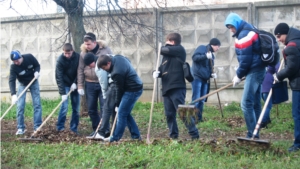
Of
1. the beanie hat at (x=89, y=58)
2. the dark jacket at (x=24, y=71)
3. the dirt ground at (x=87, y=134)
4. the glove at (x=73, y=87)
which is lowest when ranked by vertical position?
the dirt ground at (x=87, y=134)

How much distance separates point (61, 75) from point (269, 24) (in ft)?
18.1

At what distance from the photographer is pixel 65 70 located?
1027cm

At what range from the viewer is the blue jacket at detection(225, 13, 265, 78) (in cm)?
775

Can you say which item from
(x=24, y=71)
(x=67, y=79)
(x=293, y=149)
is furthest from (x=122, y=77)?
(x=24, y=71)

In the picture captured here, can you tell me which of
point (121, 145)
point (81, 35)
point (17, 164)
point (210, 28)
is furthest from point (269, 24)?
point (17, 164)

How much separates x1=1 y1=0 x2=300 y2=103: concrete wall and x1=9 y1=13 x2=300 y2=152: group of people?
1.82m

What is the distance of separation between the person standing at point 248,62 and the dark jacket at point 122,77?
1.68 meters

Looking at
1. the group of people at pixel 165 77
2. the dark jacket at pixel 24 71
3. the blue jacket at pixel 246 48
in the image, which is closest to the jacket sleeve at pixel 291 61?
the group of people at pixel 165 77

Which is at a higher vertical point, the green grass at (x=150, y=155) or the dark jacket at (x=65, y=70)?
the dark jacket at (x=65, y=70)

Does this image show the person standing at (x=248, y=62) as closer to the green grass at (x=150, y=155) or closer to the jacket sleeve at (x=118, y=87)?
the green grass at (x=150, y=155)

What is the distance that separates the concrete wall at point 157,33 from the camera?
506 inches

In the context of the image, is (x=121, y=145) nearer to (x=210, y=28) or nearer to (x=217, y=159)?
(x=217, y=159)

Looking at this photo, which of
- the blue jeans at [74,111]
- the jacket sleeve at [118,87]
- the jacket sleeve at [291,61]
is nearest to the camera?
the jacket sleeve at [291,61]

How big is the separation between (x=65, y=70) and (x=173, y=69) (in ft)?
8.32
